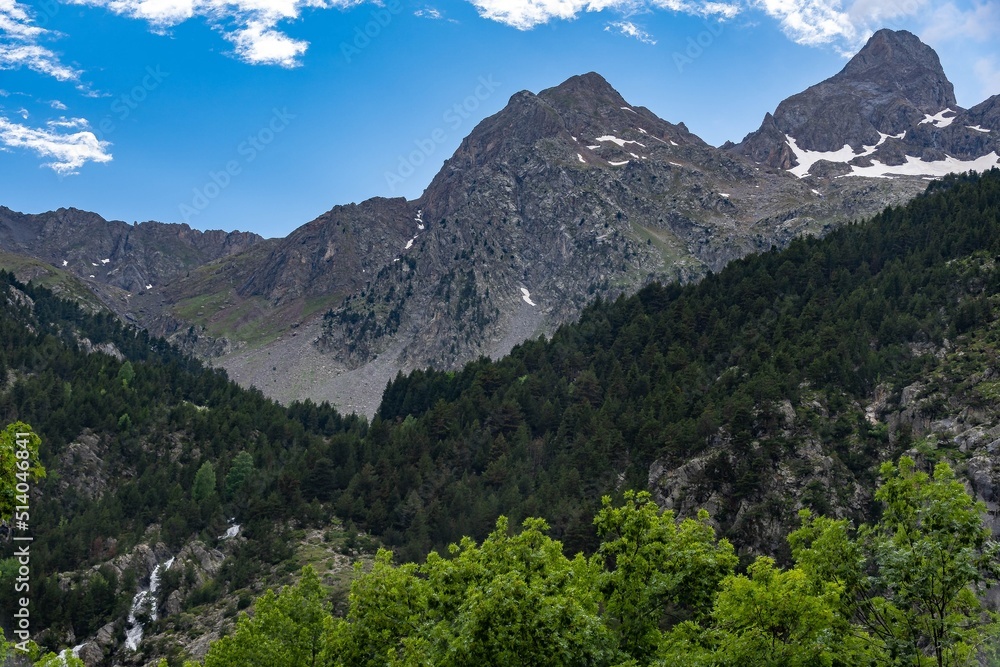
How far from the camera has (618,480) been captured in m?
94.7

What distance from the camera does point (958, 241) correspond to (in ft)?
369

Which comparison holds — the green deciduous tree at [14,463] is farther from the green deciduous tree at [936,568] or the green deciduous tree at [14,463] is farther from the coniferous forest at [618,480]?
the green deciduous tree at [936,568]

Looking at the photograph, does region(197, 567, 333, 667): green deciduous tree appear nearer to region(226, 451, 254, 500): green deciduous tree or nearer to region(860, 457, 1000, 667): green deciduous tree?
region(860, 457, 1000, 667): green deciduous tree

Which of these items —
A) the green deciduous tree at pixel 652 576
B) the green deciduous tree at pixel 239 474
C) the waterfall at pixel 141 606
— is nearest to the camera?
the green deciduous tree at pixel 652 576

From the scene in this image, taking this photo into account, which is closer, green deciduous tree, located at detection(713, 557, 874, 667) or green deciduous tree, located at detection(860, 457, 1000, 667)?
green deciduous tree, located at detection(860, 457, 1000, 667)

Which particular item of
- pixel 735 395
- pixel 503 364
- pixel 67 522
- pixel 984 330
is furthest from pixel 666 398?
pixel 67 522

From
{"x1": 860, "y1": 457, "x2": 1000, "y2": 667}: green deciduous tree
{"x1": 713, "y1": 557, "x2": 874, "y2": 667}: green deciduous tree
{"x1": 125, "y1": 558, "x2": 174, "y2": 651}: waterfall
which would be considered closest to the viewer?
{"x1": 860, "y1": 457, "x2": 1000, "y2": 667}: green deciduous tree

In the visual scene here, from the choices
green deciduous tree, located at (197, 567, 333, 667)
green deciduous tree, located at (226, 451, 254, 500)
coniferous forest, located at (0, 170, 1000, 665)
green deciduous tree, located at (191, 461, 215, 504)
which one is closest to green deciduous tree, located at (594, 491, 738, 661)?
coniferous forest, located at (0, 170, 1000, 665)

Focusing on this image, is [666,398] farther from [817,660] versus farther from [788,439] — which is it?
[817,660]

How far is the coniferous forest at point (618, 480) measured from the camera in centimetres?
1977

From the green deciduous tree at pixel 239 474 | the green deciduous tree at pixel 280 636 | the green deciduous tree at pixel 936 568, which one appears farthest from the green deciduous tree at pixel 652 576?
the green deciduous tree at pixel 239 474

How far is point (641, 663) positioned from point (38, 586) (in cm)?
8540

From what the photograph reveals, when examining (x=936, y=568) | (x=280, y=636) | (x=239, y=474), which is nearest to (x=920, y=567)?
(x=936, y=568)

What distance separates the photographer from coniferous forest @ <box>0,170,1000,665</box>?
64.8 ft
